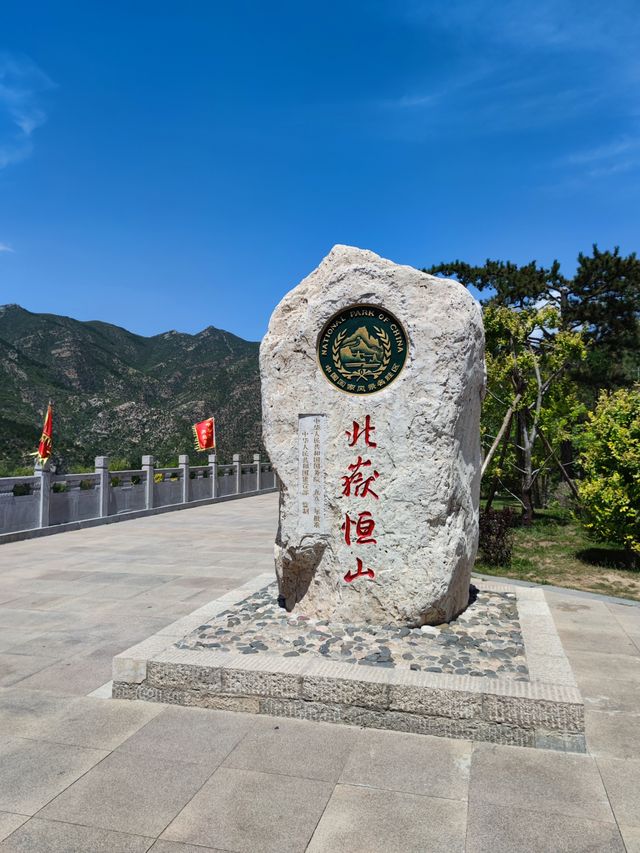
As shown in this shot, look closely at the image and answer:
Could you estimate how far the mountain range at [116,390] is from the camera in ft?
127

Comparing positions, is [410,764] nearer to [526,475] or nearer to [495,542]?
[495,542]

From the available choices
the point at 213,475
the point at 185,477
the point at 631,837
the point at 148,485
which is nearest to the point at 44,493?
the point at 148,485

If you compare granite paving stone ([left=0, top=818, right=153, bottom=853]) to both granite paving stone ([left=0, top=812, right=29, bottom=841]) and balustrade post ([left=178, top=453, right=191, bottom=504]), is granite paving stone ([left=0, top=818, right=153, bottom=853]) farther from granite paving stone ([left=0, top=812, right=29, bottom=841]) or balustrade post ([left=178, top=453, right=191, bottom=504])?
balustrade post ([left=178, top=453, right=191, bottom=504])

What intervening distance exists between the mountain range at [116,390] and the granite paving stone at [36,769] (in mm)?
24785

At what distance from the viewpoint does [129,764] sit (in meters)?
3.21

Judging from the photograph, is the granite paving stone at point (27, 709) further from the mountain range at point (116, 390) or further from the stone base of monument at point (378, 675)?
the mountain range at point (116, 390)

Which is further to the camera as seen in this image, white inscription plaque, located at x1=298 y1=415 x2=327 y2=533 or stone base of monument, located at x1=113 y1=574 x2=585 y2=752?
white inscription plaque, located at x1=298 y1=415 x2=327 y2=533

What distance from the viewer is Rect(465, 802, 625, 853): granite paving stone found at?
2572 millimetres

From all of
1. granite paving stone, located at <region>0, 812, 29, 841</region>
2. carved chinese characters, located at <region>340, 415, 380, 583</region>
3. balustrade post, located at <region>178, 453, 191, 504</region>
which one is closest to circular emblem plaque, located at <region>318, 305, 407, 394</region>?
carved chinese characters, located at <region>340, 415, 380, 583</region>

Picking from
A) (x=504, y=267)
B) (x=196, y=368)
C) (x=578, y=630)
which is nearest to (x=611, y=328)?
(x=504, y=267)

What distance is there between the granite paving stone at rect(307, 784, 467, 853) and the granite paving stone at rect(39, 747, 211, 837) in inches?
26.1

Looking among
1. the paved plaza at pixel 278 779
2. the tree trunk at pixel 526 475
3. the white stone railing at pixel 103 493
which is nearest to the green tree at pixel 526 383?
the tree trunk at pixel 526 475

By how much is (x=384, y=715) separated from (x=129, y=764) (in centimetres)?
137

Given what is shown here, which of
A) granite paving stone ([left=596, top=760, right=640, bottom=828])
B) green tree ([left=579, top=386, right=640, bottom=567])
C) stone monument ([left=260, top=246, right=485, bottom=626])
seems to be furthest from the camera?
green tree ([left=579, top=386, right=640, bottom=567])
